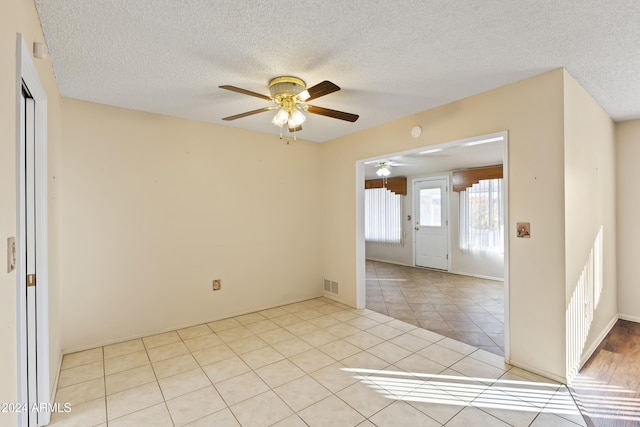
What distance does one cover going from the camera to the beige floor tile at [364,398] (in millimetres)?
2020

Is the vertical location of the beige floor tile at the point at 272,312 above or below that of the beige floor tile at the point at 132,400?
above

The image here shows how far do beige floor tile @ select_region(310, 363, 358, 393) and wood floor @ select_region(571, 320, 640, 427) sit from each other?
1.55 m

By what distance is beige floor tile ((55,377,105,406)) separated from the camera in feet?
6.94

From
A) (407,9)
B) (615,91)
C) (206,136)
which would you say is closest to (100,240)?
(206,136)

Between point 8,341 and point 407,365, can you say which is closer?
point 8,341

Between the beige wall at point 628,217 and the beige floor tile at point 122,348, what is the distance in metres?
5.46

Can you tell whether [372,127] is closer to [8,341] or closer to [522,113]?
[522,113]

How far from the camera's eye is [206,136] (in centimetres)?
357

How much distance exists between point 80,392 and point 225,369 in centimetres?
101

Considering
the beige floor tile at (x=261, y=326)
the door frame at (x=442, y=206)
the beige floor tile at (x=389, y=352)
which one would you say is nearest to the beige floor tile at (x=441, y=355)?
the beige floor tile at (x=389, y=352)

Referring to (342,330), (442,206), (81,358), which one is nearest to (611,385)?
(342,330)

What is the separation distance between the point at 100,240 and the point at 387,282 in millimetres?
4392

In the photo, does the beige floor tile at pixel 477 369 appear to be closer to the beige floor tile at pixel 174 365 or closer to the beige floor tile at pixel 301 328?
the beige floor tile at pixel 301 328

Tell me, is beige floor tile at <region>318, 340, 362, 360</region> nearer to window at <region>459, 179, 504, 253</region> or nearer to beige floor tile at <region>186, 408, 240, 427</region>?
beige floor tile at <region>186, 408, 240, 427</region>
